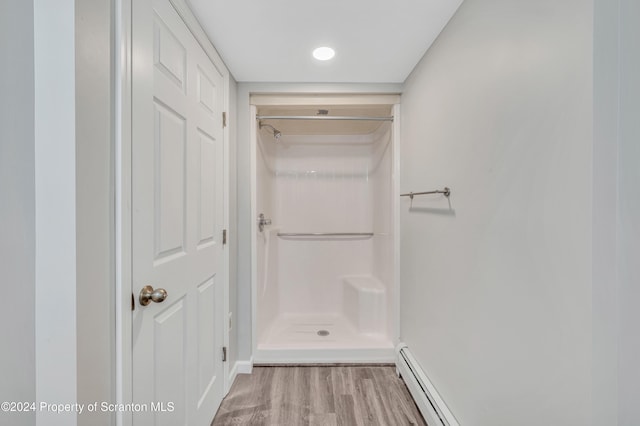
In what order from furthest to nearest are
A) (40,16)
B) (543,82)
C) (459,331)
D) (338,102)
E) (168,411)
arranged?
(338,102), (459,331), (168,411), (543,82), (40,16)

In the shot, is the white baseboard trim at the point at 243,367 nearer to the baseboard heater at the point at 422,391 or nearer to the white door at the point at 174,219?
the white door at the point at 174,219

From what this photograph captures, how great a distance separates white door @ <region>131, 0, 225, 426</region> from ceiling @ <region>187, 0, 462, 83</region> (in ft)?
0.64

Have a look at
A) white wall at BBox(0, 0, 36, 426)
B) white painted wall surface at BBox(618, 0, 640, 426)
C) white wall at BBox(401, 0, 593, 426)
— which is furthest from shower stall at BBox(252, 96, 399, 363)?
white painted wall surface at BBox(618, 0, 640, 426)

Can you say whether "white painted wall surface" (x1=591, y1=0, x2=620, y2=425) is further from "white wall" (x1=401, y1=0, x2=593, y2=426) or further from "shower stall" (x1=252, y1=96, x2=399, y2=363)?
"shower stall" (x1=252, y1=96, x2=399, y2=363)

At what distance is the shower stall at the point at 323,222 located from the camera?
2.51 meters

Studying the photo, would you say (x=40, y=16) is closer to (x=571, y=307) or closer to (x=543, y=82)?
(x=543, y=82)

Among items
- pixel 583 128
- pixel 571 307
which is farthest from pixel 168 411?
pixel 583 128

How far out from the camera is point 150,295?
3.09 ft

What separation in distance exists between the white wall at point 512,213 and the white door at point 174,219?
1211 millimetres

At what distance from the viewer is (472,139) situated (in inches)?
45.7

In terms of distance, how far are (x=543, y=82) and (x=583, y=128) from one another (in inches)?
8.1

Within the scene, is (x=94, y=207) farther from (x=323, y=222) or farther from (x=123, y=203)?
(x=323, y=222)

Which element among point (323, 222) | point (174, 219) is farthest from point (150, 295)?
point (323, 222)

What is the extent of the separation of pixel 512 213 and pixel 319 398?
5.08ft
